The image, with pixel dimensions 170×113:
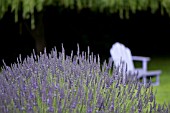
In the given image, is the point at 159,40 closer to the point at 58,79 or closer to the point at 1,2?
the point at 1,2

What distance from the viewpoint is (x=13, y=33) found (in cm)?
1098

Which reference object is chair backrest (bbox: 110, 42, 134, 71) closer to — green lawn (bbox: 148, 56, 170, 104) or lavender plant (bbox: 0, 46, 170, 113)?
green lawn (bbox: 148, 56, 170, 104)

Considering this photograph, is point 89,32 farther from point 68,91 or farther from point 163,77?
point 68,91

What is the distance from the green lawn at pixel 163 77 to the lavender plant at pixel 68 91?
3295 millimetres

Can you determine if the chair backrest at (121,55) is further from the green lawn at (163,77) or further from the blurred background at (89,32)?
the blurred background at (89,32)

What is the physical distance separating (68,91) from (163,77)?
6776 millimetres

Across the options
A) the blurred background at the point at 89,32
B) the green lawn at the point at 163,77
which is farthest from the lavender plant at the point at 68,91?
the blurred background at the point at 89,32

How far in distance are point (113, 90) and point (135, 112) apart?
211 mm

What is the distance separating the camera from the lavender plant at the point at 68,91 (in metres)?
2.70

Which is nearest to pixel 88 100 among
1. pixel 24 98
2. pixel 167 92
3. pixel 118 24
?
pixel 24 98

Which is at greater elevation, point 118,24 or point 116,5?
point 116,5

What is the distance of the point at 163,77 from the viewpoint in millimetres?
9320

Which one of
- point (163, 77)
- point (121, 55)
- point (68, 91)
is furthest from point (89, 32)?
point (68, 91)

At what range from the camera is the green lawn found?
22.7ft
